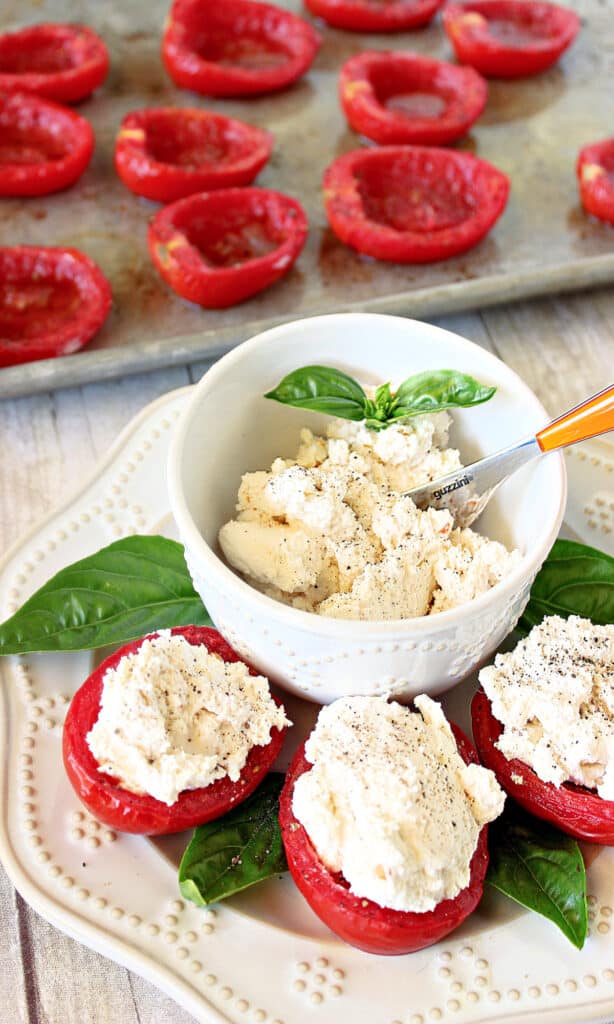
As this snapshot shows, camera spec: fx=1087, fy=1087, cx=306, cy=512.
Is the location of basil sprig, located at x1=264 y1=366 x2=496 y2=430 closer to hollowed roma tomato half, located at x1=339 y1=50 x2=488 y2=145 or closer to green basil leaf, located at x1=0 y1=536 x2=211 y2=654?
green basil leaf, located at x1=0 y1=536 x2=211 y2=654

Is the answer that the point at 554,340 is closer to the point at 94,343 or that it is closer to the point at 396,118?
the point at 396,118

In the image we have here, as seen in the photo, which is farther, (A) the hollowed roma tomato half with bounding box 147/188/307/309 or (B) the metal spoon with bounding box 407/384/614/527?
(A) the hollowed roma tomato half with bounding box 147/188/307/309

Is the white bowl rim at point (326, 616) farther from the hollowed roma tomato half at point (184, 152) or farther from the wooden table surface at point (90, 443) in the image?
the hollowed roma tomato half at point (184, 152)

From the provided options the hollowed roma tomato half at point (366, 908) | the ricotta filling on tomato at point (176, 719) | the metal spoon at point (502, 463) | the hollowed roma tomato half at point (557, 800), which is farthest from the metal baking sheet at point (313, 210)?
the hollowed roma tomato half at point (366, 908)

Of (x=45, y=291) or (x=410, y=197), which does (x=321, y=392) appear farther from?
(x=410, y=197)

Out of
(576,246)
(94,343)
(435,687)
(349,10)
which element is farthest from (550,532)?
(349,10)

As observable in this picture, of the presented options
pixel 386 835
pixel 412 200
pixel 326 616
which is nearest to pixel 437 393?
pixel 326 616

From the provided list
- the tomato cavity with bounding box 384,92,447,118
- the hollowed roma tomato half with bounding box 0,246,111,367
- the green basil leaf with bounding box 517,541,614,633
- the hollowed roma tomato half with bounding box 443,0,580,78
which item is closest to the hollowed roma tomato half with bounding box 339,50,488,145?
the tomato cavity with bounding box 384,92,447,118
